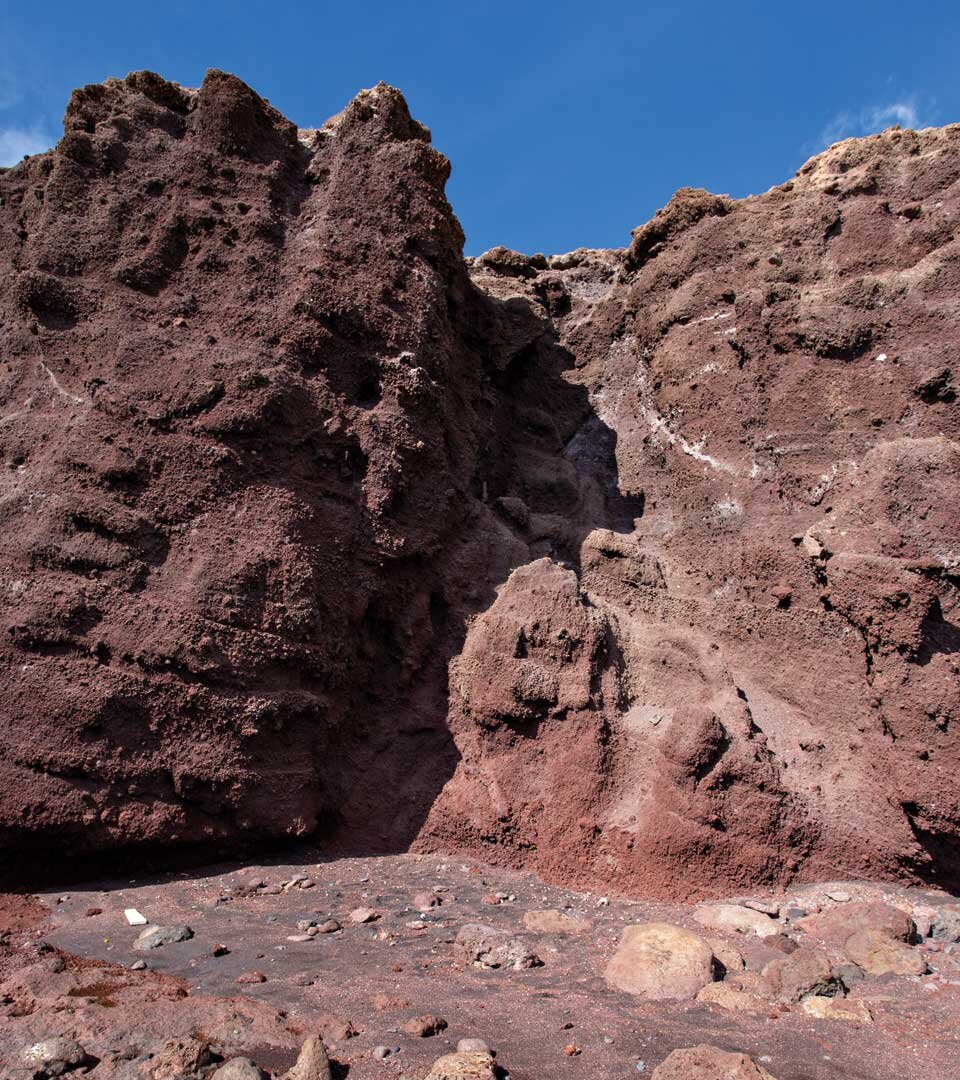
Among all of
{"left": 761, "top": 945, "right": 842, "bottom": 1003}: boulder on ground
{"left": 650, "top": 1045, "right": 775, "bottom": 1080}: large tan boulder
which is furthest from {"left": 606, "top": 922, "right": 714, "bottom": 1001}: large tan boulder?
{"left": 650, "top": 1045, "right": 775, "bottom": 1080}: large tan boulder

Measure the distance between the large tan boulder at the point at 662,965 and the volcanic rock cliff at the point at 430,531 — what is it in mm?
1014

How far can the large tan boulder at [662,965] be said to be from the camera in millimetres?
3820

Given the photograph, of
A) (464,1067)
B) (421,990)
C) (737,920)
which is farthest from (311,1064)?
(737,920)

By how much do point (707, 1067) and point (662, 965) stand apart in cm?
105

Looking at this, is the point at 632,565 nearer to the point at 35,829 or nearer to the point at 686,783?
the point at 686,783

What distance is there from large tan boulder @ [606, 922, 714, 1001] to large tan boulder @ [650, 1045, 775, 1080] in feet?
2.67

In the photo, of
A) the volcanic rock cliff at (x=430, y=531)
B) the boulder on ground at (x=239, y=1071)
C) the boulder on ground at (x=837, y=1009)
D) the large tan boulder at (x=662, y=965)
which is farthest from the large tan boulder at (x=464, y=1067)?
the volcanic rock cliff at (x=430, y=531)

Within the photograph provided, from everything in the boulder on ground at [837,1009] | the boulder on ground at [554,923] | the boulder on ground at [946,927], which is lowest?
the boulder on ground at [554,923]

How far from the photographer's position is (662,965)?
155 inches

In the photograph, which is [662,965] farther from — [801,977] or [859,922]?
[859,922]

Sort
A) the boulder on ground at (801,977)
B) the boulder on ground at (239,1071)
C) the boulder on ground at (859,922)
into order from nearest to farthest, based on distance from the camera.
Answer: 1. the boulder on ground at (239,1071)
2. the boulder on ground at (801,977)
3. the boulder on ground at (859,922)

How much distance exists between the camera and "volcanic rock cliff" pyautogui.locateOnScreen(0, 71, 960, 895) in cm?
521

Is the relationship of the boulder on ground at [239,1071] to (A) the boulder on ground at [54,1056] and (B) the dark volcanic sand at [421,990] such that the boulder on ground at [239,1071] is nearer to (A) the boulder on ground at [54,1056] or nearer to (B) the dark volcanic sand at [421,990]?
(B) the dark volcanic sand at [421,990]

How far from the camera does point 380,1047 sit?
311 centimetres
